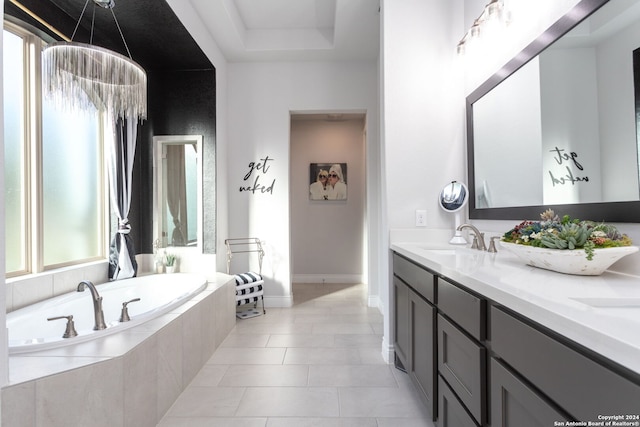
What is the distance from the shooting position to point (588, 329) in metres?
0.57

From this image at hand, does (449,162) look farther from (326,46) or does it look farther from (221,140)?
(221,140)

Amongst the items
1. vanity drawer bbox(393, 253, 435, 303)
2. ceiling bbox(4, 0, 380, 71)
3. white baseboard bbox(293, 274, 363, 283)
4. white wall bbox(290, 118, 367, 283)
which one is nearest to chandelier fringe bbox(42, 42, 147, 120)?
ceiling bbox(4, 0, 380, 71)

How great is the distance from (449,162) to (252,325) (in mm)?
2321

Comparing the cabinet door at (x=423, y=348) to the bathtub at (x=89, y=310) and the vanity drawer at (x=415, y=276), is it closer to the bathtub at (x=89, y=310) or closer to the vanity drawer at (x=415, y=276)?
the vanity drawer at (x=415, y=276)

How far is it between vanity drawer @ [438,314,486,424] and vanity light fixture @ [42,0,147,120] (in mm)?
2179

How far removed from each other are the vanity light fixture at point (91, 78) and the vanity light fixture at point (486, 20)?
2.09 m

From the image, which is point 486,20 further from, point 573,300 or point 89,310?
point 89,310

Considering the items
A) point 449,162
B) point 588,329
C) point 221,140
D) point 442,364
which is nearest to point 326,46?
point 221,140

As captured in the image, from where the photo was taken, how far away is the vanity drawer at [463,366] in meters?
0.98

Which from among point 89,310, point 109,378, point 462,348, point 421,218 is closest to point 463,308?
point 462,348

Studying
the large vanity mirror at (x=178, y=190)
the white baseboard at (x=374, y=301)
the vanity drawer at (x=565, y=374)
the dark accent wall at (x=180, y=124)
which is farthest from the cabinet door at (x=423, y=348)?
the large vanity mirror at (x=178, y=190)

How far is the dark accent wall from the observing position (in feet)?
10.9

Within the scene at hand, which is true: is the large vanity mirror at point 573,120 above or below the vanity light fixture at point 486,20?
below

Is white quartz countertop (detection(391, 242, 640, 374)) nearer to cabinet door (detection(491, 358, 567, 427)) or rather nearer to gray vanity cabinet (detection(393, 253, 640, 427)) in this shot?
gray vanity cabinet (detection(393, 253, 640, 427))
